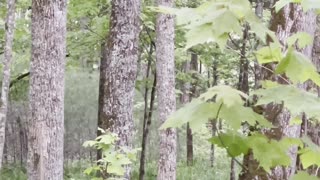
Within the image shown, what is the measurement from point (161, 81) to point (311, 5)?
26.3 feet

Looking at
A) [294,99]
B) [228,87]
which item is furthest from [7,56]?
[294,99]

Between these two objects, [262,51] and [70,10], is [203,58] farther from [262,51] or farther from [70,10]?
[262,51]

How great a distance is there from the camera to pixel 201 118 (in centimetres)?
120

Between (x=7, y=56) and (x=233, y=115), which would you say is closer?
(x=233, y=115)

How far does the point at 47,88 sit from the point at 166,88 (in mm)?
4029

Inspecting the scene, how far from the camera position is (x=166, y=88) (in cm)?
920

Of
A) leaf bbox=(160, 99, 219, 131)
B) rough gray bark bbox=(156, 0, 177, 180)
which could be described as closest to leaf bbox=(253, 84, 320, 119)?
leaf bbox=(160, 99, 219, 131)

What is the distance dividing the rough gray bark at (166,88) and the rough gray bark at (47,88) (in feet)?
12.4

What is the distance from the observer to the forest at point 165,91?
1216 mm

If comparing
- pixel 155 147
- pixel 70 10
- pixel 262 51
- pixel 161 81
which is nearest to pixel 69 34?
pixel 70 10

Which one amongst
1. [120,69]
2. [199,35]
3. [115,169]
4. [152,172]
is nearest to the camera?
[199,35]

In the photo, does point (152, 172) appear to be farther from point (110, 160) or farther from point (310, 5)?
point (310, 5)

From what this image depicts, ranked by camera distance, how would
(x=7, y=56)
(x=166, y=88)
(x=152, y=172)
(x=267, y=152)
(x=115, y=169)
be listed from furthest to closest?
(x=152, y=172) → (x=166, y=88) → (x=7, y=56) → (x=115, y=169) → (x=267, y=152)

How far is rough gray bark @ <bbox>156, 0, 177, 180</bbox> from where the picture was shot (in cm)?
904
